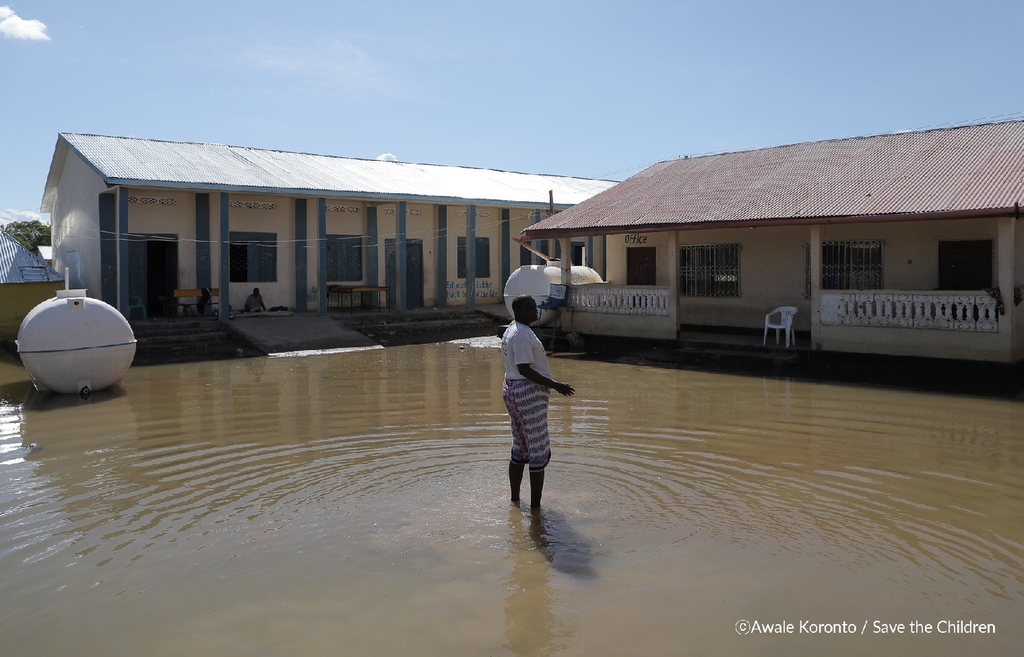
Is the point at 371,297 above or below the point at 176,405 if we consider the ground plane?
above

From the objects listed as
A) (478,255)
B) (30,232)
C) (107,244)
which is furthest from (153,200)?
(30,232)

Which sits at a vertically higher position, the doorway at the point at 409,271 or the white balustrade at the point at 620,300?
the doorway at the point at 409,271

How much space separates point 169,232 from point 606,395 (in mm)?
13529

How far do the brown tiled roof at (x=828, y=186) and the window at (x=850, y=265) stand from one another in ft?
4.66

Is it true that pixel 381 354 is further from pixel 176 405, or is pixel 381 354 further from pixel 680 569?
pixel 680 569

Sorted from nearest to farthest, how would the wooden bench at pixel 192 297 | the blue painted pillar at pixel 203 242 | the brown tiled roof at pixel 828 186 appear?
the brown tiled roof at pixel 828 186
the wooden bench at pixel 192 297
the blue painted pillar at pixel 203 242

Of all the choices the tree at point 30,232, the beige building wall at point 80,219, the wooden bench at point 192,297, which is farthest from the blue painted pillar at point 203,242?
the tree at point 30,232

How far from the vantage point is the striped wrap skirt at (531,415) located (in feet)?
20.5

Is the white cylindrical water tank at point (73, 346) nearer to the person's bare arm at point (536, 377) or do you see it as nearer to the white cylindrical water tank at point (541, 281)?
the person's bare arm at point (536, 377)

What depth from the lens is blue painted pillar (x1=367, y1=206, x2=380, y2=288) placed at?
24.5 metres

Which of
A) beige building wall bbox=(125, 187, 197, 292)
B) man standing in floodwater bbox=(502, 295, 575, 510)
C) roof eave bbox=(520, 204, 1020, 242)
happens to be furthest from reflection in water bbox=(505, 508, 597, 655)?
beige building wall bbox=(125, 187, 197, 292)

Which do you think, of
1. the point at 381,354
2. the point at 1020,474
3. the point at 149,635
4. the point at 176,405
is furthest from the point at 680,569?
the point at 381,354

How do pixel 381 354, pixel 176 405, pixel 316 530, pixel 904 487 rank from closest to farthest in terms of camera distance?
pixel 316 530, pixel 904 487, pixel 176 405, pixel 381 354

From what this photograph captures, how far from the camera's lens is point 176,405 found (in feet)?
38.6
